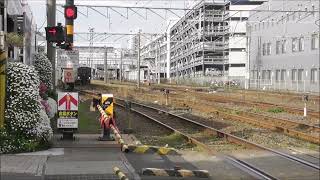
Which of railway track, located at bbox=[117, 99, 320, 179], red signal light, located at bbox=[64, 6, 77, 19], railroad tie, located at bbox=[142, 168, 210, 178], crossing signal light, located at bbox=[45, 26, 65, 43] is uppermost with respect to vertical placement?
red signal light, located at bbox=[64, 6, 77, 19]

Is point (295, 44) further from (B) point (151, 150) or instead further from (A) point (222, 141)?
(B) point (151, 150)

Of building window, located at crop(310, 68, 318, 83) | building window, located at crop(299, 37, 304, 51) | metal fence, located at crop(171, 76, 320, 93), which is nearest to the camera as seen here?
building window, located at crop(310, 68, 318, 83)

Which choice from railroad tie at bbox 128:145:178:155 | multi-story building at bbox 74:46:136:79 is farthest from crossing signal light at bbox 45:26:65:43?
multi-story building at bbox 74:46:136:79

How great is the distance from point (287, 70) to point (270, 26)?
7.22 m

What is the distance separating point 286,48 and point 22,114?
55.8 meters

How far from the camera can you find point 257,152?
1348 cm

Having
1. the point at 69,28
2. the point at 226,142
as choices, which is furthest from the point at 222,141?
the point at 69,28

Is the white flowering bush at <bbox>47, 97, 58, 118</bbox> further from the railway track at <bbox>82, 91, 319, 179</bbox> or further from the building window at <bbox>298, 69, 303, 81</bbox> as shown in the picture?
the building window at <bbox>298, 69, 303, 81</bbox>

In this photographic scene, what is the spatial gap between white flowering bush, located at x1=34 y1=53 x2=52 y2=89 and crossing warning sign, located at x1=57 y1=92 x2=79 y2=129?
8.20 metres

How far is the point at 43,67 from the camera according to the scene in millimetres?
22688

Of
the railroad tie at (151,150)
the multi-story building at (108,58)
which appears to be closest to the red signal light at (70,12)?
the railroad tie at (151,150)

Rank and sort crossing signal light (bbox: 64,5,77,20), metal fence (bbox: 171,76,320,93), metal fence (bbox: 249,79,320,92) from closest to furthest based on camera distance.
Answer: crossing signal light (bbox: 64,5,77,20)
metal fence (bbox: 249,79,320,92)
metal fence (bbox: 171,76,320,93)

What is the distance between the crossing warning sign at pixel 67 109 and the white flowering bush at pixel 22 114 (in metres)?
1.44

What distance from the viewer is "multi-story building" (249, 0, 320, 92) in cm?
5631
